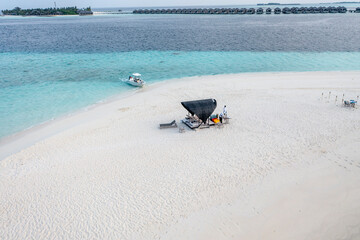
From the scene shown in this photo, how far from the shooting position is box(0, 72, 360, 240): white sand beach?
9.19 meters

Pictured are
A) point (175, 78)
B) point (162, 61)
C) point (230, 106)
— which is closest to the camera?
point (230, 106)

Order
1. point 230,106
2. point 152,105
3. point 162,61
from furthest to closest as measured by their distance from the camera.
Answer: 1. point 162,61
2. point 152,105
3. point 230,106

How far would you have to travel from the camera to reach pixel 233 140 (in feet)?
48.2

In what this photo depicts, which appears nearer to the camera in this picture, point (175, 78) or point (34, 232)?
point (34, 232)

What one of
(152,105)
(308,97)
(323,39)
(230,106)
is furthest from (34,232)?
(323,39)

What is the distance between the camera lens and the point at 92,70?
3238 centimetres

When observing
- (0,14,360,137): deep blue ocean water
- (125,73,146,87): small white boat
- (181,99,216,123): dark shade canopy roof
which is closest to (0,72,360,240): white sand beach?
(181,99,216,123): dark shade canopy roof

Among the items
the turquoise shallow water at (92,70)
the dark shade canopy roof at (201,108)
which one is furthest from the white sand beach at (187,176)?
the turquoise shallow water at (92,70)

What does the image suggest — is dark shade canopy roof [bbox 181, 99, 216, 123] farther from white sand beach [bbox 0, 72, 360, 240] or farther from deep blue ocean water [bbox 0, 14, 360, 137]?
deep blue ocean water [bbox 0, 14, 360, 137]

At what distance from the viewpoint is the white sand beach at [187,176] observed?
9.19m

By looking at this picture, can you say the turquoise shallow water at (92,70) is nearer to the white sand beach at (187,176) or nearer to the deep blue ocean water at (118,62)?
the deep blue ocean water at (118,62)

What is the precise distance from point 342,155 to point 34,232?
45.9ft

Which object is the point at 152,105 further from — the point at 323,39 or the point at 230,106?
the point at 323,39

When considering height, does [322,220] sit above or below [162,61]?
below
